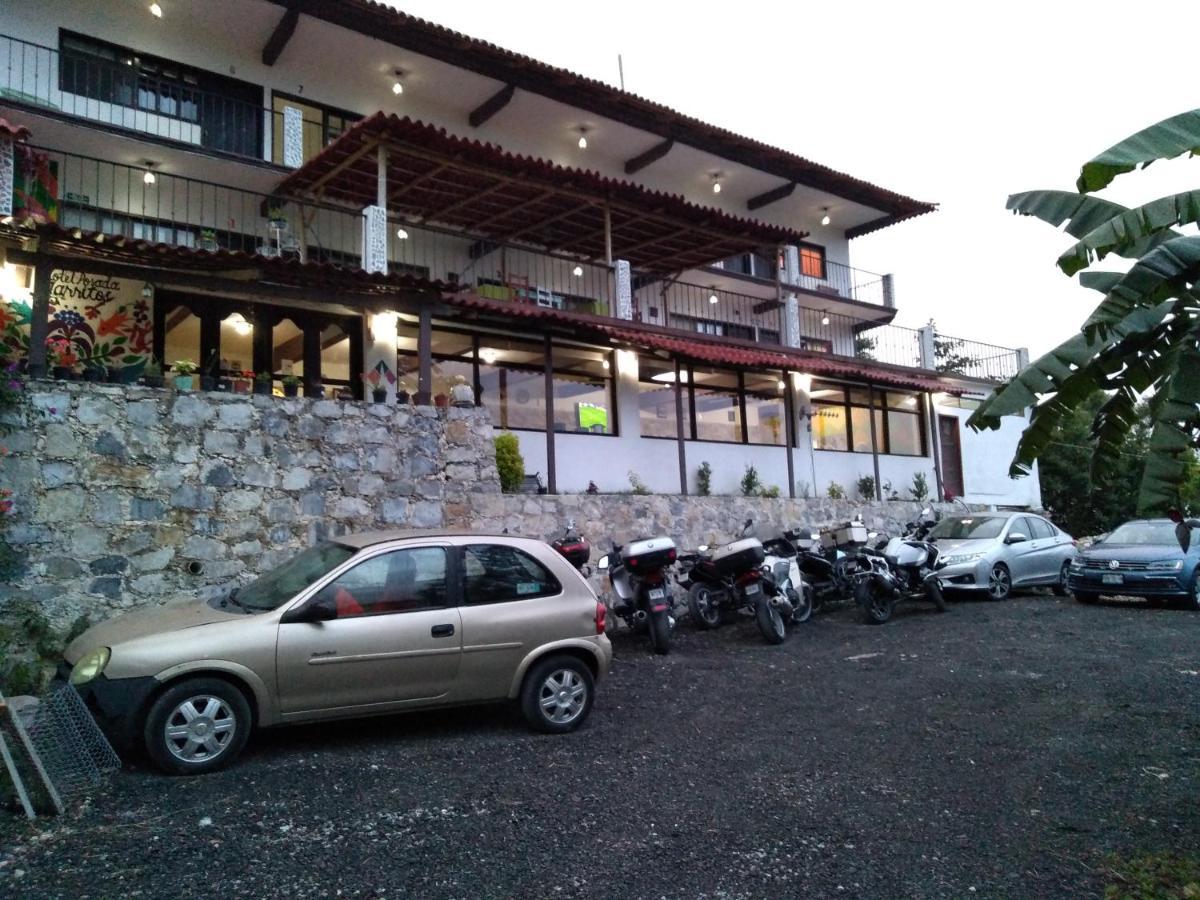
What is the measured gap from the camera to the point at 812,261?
21.9 metres

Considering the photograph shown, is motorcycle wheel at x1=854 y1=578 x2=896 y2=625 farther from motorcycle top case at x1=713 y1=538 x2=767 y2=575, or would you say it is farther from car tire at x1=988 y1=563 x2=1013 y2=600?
car tire at x1=988 y1=563 x2=1013 y2=600

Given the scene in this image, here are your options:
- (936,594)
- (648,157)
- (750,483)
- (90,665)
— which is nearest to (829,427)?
(750,483)

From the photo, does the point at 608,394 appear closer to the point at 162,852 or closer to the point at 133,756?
the point at 133,756

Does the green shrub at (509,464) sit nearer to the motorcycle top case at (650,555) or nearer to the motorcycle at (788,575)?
the motorcycle top case at (650,555)

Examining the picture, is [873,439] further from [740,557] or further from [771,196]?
[740,557]

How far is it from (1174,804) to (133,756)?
6.46 m

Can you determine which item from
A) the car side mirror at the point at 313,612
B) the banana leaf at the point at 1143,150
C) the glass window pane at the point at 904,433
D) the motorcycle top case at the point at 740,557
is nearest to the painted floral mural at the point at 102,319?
the car side mirror at the point at 313,612

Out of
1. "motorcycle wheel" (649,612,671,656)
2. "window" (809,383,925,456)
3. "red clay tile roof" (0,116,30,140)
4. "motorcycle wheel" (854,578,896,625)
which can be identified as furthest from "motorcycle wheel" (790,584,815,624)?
"red clay tile roof" (0,116,30,140)

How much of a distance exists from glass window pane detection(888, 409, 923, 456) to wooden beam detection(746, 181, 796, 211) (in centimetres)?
577

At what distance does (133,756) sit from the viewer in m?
5.60

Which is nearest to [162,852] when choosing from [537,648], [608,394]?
[537,648]

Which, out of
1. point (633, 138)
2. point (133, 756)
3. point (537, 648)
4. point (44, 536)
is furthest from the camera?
point (633, 138)

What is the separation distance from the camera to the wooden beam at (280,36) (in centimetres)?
1288

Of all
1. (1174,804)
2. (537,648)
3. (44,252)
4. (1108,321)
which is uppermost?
(44,252)
